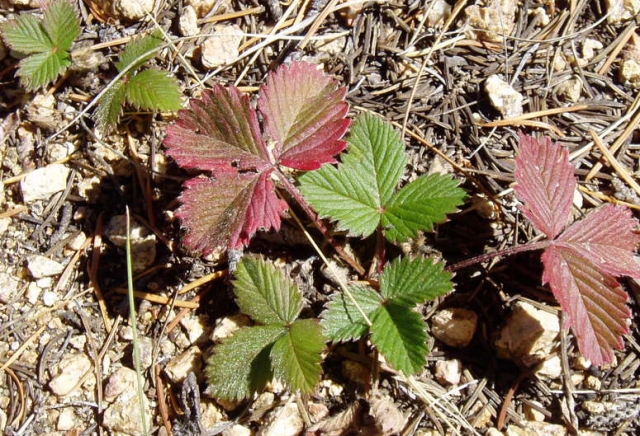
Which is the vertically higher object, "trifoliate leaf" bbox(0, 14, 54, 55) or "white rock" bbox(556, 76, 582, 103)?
"trifoliate leaf" bbox(0, 14, 54, 55)

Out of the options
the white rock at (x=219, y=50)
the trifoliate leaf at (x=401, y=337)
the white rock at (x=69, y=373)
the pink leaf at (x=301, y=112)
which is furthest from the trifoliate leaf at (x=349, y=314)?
the white rock at (x=219, y=50)

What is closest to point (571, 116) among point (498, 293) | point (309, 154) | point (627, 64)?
point (627, 64)

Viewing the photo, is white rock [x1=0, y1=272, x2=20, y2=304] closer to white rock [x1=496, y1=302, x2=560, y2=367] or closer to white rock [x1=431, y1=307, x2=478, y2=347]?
white rock [x1=431, y1=307, x2=478, y2=347]

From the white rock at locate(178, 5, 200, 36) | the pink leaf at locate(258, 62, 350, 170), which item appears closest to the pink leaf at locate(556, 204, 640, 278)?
the pink leaf at locate(258, 62, 350, 170)

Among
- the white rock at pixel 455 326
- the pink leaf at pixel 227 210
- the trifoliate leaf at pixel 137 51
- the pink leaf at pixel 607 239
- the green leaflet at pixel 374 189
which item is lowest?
the white rock at pixel 455 326

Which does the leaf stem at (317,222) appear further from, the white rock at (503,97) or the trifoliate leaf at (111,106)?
the white rock at (503,97)

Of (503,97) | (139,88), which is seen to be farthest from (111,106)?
(503,97)
